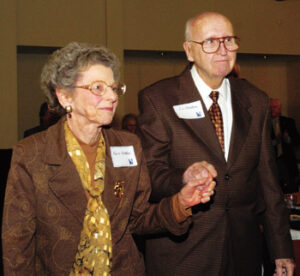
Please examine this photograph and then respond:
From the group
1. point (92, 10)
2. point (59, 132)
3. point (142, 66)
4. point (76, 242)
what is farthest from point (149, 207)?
point (142, 66)

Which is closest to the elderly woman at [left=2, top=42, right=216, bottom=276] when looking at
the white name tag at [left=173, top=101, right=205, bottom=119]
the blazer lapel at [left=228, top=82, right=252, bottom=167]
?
the white name tag at [left=173, top=101, right=205, bottom=119]

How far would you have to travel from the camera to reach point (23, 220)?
201 centimetres

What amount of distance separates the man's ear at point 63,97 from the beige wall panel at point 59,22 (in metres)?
6.41

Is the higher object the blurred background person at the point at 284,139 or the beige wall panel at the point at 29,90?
the beige wall panel at the point at 29,90

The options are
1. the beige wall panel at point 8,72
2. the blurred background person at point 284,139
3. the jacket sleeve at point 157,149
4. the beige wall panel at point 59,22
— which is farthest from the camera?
the beige wall panel at point 59,22

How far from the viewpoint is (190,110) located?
2.51 meters

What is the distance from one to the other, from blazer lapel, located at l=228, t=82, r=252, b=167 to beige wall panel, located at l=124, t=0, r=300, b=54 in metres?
6.56

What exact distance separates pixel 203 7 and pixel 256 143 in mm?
7479

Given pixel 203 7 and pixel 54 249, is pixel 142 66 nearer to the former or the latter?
pixel 203 7

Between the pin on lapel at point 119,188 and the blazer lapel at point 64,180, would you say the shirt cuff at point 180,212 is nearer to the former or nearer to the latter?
the pin on lapel at point 119,188

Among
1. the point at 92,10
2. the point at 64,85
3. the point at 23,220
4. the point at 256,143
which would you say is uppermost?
the point at 92,10

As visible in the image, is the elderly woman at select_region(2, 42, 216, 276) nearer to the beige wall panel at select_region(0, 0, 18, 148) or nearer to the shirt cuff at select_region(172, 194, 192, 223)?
the shirt cuff at select_region(172, 194, 192, 223)

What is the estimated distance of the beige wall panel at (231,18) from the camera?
357 inches

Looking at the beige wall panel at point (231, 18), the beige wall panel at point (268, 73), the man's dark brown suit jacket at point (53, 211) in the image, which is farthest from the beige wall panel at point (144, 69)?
the man's dark brown suit jacket at point (53, 211)
